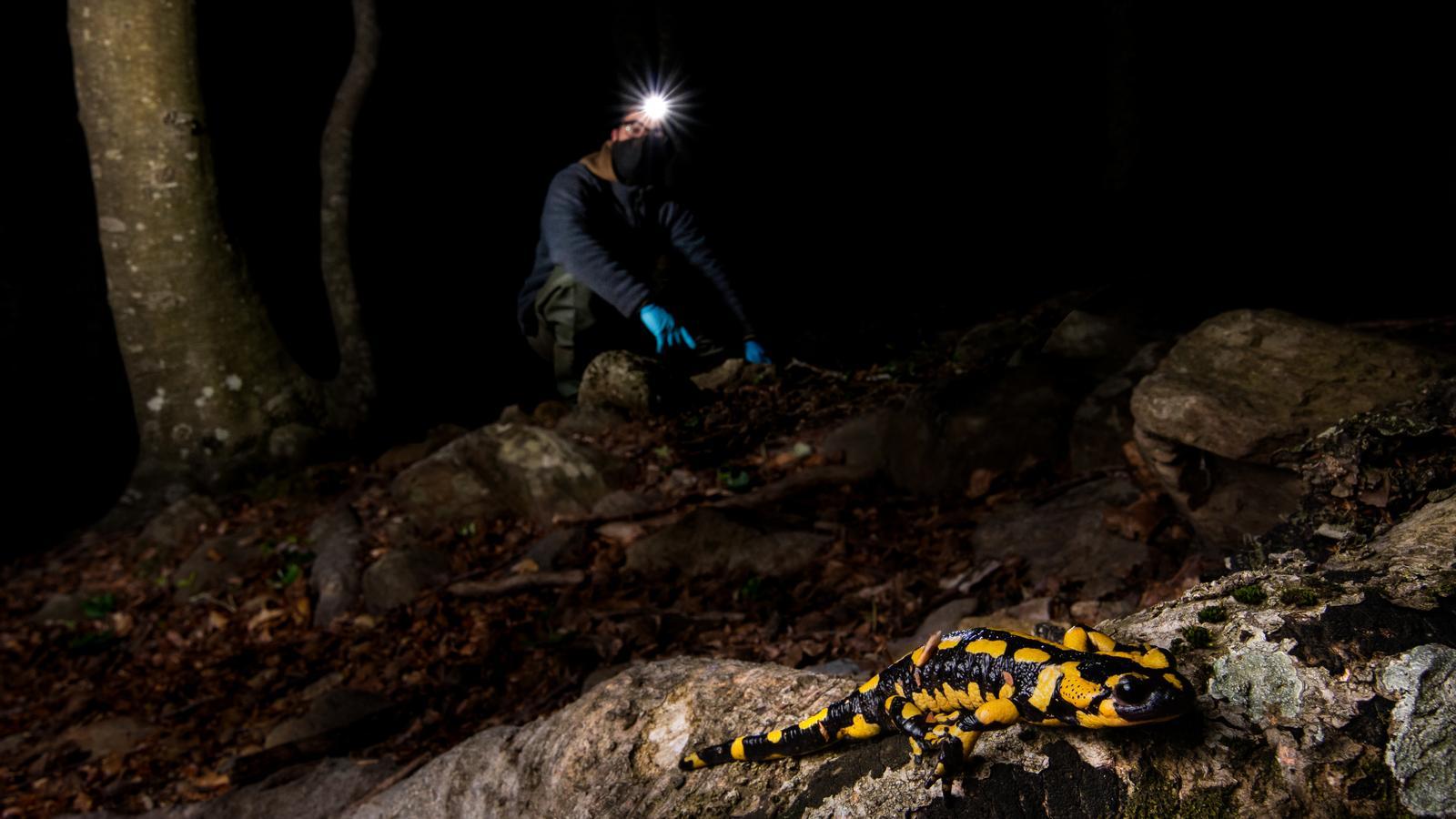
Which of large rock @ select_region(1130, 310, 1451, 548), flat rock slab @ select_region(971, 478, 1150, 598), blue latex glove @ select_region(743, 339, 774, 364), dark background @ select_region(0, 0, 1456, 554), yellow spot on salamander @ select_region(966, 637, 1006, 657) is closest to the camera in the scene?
yellow spot on salamander @ select_region(966, 637, 1006, 657)

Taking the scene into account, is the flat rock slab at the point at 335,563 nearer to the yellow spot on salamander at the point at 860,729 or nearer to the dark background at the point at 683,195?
the dark background at the point at 683,195

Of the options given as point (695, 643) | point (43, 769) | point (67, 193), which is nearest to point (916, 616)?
point (695, 643)

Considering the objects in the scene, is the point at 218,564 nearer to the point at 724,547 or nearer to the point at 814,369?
the point at 724,547

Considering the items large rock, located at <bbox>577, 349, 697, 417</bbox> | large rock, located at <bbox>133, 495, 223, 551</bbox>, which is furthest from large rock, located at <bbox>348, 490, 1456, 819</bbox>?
large rock, located at <bbox>133, 495, 223, 551</bbox>

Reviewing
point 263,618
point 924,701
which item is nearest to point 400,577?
point 263,618

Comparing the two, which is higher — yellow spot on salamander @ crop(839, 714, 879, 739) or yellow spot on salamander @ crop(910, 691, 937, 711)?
yellow spot on salamander @ crop(910, 691, 937, 711)

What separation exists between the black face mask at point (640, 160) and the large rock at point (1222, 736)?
3.04 meters

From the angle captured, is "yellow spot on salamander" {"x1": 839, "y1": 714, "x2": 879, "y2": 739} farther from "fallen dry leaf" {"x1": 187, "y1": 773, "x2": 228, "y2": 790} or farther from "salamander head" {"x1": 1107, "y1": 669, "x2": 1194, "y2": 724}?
"fallen dry leaf" {"x1": 187, "y1": 773, "x2": 228, "y2": 790}

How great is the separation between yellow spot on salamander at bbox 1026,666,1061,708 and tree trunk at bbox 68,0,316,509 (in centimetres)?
658

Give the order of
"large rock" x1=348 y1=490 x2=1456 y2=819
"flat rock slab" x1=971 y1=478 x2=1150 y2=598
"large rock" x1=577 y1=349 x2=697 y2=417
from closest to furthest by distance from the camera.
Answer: "large rock" x1=348 y1=490 x2=1456 y2=819, "flat rock slab" x1=971 y1=478 x2=1150 y2=598, "large rock" x1=577 y1=349 x2=697 y2=417

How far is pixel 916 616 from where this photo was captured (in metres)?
3.48

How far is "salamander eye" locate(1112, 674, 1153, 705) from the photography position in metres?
1.35

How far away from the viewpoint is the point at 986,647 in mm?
1618

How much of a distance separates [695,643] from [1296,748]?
270 cm
